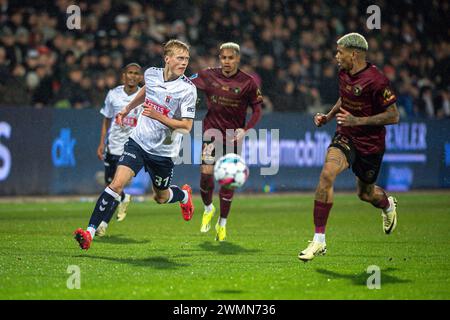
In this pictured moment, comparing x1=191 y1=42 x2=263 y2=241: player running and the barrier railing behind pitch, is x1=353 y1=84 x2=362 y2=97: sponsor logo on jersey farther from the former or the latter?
the barrier railing behind pitch

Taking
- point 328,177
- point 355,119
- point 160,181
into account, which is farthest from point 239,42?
point 328,177

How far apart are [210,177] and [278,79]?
418 inches

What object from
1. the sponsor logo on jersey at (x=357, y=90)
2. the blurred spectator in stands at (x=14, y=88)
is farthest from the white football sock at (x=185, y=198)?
the blurred spectator in stands at (x=14, y=88)

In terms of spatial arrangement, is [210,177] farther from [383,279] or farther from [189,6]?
[189,6]

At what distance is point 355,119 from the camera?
9.57m

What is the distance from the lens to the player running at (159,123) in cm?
992

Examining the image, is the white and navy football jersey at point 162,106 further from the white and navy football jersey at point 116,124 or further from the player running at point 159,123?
the white and navy football jersey at point 116,124

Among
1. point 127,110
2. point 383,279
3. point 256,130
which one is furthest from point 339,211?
point 383,279

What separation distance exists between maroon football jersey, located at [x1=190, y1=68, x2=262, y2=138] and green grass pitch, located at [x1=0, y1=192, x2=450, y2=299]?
1715 millimetres

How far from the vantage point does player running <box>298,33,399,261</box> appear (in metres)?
9.37

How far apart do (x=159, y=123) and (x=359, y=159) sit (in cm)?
251

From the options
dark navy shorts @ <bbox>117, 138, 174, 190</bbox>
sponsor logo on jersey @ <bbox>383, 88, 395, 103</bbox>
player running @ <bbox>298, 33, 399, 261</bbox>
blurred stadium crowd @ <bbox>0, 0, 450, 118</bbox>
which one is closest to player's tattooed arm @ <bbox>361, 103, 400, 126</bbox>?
player running @ <bbox>298, 33, 399, 261</bbox>

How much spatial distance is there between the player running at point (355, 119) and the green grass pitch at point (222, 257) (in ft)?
2.80

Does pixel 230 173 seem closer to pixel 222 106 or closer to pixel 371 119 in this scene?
pixel 371 119
